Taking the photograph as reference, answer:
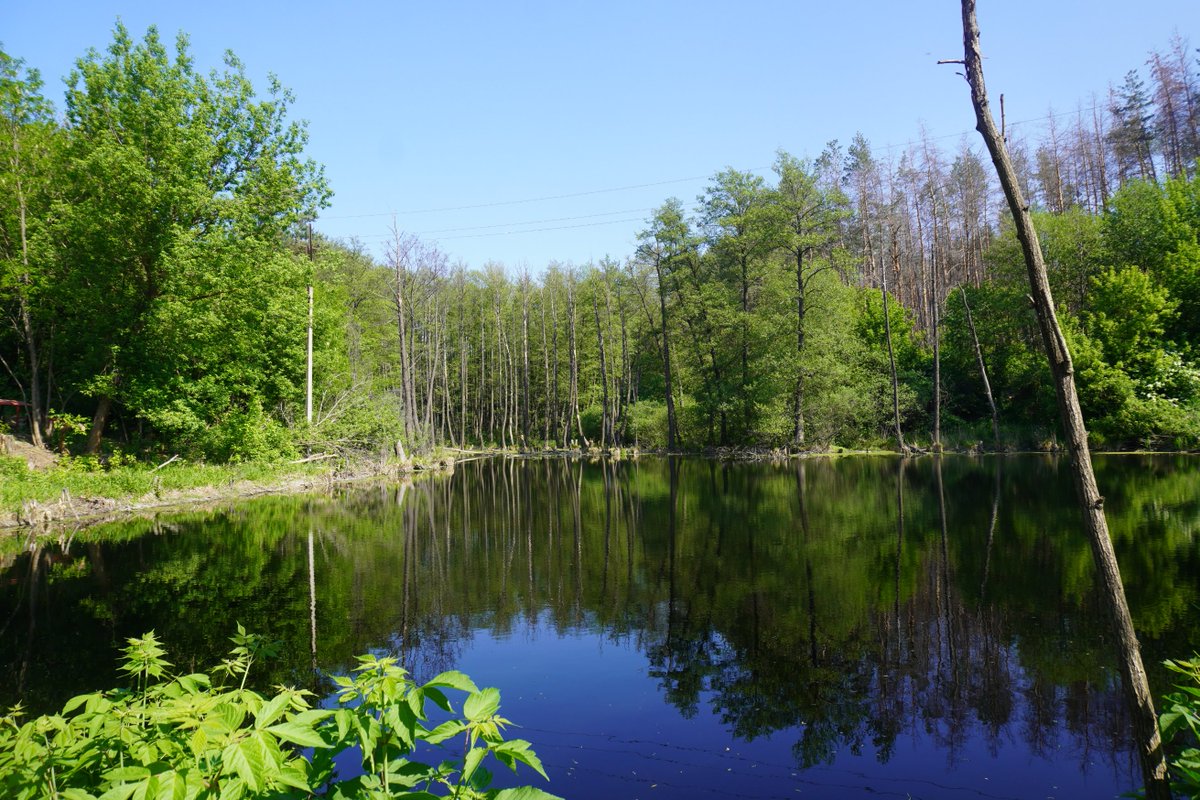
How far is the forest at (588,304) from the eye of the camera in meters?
21.8

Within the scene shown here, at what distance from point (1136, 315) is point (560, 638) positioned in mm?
35826

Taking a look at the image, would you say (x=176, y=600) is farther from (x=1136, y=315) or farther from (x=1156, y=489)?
(x=1136, y=315)

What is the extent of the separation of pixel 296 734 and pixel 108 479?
22.0m

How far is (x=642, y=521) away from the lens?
16703mm

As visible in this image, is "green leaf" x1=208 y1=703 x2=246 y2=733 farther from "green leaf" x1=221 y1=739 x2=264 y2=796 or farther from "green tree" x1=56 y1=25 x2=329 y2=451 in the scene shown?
"green tree" x1=56 y1=25 x2=329 y2=451

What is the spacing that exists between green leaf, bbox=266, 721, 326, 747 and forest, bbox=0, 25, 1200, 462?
18593mm

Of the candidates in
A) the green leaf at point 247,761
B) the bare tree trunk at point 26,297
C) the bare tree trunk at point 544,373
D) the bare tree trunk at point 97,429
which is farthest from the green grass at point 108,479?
the bare tree trunk at point 544,373

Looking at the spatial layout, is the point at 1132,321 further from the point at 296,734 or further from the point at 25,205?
the point at 25,205

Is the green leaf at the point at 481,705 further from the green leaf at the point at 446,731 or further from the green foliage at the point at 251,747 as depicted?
the green leaf at the point at 446,731

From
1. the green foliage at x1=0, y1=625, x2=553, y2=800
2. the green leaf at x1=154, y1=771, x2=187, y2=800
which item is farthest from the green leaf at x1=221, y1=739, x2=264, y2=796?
the green leaf at x1=154, y1=771, x2=187, y2=800

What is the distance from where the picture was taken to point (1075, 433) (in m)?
3.77

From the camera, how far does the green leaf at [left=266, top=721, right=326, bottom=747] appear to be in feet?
6.12

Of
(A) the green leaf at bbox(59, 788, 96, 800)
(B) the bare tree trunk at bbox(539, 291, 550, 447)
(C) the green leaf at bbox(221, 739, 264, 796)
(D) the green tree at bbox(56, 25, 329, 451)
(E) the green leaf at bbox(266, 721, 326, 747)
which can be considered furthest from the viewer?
(B) the bare tree trunk at bbox(539, 291, 550, 447)

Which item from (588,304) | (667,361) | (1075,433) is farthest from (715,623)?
(588,304)
